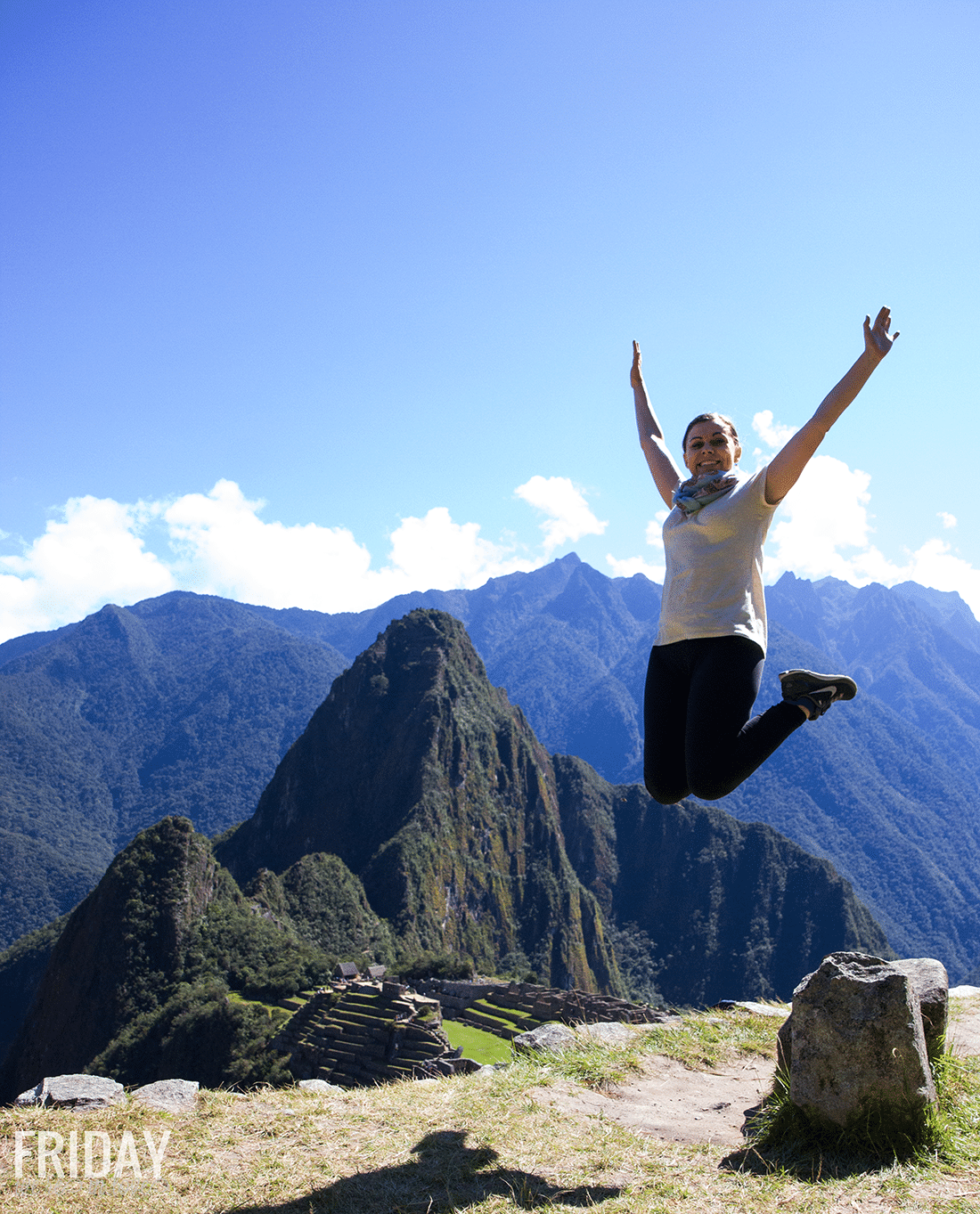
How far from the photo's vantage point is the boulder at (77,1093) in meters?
4.10

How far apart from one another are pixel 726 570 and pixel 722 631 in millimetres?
282

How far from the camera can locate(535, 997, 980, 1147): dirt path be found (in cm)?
371

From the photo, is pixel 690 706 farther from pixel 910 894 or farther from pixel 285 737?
pixel 285 737

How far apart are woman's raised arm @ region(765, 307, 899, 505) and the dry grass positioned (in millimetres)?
2674

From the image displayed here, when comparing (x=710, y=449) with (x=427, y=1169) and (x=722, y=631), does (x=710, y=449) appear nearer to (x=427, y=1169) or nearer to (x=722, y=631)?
(x=722, y=631)

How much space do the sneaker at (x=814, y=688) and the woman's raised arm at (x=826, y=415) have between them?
2.67ft

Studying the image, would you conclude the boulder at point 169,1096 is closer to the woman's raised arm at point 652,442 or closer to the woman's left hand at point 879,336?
the woman's raised arm at point 652,442

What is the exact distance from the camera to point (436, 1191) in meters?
2.95

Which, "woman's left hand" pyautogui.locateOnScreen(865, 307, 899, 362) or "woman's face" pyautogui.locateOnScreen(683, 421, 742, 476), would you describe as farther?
"woman's face" pyautogui.locateOnScreen(683, 421, 742, 476)

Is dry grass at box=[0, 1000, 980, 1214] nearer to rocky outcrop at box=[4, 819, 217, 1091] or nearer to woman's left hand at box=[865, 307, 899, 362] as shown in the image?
woman's left hand at box=[865, 307, 899, 362]

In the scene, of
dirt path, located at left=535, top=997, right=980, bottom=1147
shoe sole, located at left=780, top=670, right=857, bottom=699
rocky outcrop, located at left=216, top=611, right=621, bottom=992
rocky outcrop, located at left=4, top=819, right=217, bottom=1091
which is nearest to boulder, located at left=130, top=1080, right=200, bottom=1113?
dirt path, located at left=535, top=997, right=980, bottom=1147

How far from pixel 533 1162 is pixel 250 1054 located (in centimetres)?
4154

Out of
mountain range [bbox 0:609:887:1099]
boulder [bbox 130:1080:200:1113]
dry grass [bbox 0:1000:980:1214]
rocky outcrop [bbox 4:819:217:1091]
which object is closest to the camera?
dry grass [bbox 0:1000:980:1214]

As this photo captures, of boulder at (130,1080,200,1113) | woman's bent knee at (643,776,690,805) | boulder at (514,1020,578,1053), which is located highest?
woman's bent knee at (643,776,690,805)
